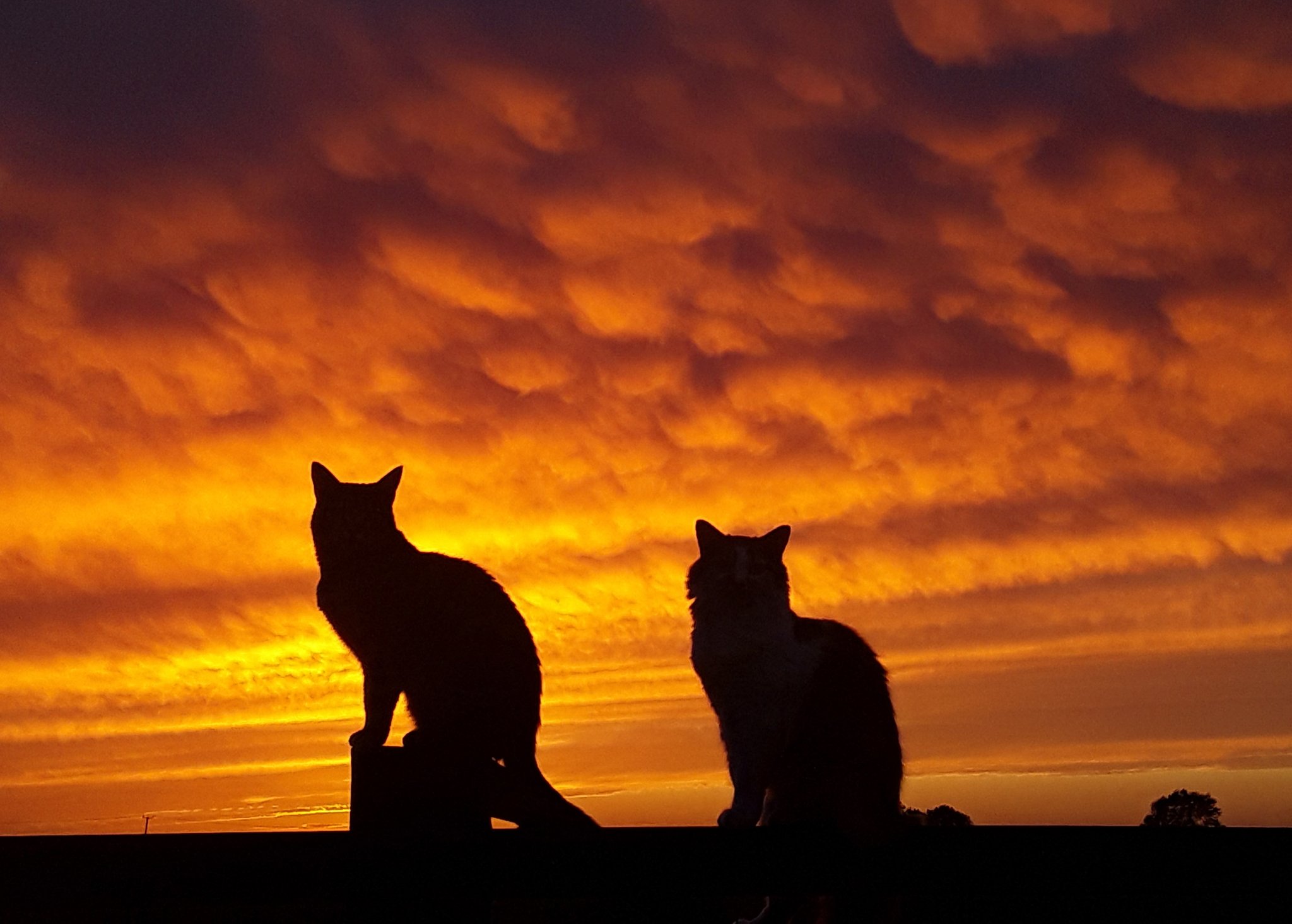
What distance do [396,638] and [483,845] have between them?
3.12m

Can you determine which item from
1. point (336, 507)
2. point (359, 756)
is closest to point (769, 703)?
point (359, 756)

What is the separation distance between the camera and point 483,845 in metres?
2.87

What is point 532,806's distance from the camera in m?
4.05

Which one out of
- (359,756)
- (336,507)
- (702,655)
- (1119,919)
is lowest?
(1119,919)

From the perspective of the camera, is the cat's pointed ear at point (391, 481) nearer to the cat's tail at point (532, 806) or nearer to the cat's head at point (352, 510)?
the cat's head at point (352, 510)

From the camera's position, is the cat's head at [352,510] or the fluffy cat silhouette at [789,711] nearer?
the fluffy cat silhouette at [789,711]

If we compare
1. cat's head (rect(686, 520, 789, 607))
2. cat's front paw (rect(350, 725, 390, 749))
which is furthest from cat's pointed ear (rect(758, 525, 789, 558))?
cat's front paw (rect(350, 725, 390, 749))

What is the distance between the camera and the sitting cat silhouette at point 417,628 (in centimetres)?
559

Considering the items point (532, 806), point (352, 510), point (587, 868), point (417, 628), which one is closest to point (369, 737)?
point (417, 628)

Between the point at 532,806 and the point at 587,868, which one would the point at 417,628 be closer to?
the point at 532,806

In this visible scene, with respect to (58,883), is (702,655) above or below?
above

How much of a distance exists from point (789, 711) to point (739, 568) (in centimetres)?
78

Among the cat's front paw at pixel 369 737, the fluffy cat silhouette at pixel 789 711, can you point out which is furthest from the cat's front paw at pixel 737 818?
the cat's front paw at pixel 369 737

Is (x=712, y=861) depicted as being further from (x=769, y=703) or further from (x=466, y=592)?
(x=466, y=592)
